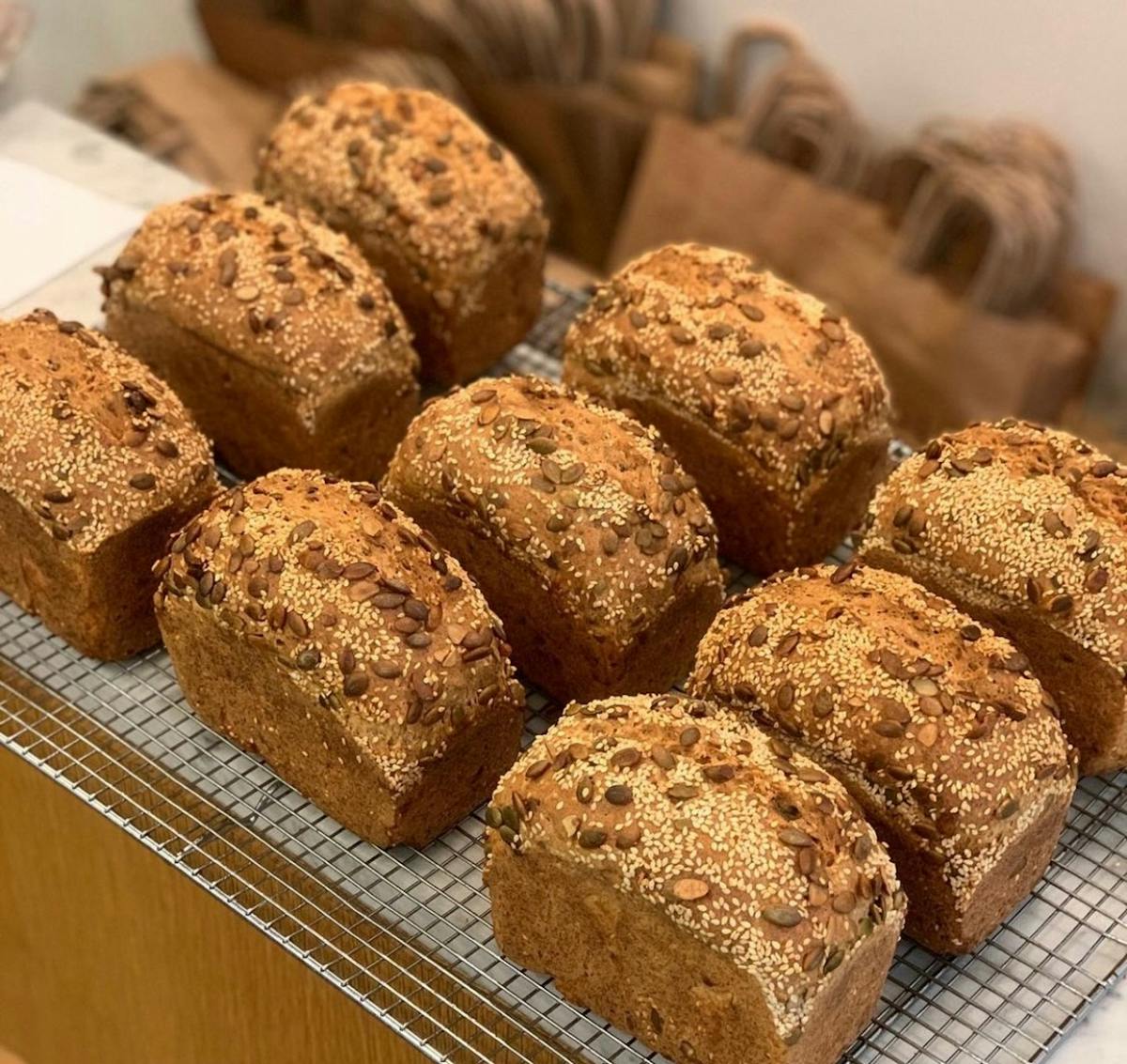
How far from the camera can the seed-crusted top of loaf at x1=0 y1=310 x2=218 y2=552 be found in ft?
7.52

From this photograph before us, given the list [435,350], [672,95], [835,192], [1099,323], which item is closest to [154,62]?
[672,95]

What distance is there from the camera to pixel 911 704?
2.01 metres

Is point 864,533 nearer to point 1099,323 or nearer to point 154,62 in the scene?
point 1099,323

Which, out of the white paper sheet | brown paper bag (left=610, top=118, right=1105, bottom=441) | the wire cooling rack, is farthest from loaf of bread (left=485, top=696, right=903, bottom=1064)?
brown paper bag (left=610, top=118, right=1105, bottom=441)

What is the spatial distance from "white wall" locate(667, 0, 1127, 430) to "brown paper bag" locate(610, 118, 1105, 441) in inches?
9.6

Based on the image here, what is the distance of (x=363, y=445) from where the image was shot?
8.84ft

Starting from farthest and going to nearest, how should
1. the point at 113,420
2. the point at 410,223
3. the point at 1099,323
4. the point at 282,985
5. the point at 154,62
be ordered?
the point at 154,62, the point at 1099,323, the point at 410,223, the point at 113,420, the point at 282,985

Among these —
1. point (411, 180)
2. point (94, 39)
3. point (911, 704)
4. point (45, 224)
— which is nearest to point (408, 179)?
point (411, 180)

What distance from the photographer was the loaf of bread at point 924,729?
1982 millimetres

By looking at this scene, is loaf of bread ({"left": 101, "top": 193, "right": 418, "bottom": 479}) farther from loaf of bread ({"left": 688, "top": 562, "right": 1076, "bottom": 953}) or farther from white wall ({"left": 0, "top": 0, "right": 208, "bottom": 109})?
white wall ({"left": 0, "top": 0, "right": 208, "bottom": 109})

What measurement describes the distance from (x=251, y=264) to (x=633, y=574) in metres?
0.81

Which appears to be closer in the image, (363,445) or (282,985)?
(282,985)

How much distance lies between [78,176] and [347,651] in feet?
6.18

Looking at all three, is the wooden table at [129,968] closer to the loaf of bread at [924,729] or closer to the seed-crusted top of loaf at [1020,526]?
the loaf of bread at [924,729]
